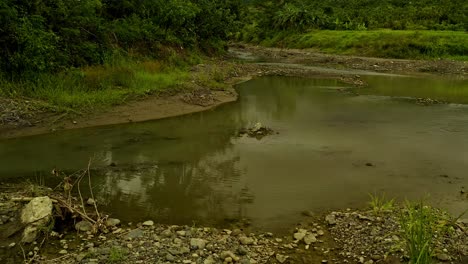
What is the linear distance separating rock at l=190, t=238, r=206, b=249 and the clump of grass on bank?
471 inches

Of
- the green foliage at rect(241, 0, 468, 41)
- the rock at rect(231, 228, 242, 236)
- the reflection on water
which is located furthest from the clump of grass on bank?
the green foliage at rect(241, 0, 468, 41)

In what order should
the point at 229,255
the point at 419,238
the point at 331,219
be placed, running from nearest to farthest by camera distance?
1. the point at 419,238
2. the point at 229,255
3. the point at 331,219

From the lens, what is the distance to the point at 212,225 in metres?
9.59

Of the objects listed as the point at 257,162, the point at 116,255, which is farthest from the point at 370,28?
the point at 116,255

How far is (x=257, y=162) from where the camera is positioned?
46.5 feet

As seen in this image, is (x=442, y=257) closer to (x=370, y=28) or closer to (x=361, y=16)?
(x=370, y=28)

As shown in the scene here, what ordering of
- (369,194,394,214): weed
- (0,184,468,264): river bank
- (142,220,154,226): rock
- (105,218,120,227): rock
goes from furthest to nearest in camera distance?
(369,194,394,214): weed
(142,220,154,226): rock
(105,218,120,227): rock
(0,184,468,264): river bank

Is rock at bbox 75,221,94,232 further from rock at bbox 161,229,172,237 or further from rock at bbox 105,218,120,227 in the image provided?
rock at bbox 161,229,172,237

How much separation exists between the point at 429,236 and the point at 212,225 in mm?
4481

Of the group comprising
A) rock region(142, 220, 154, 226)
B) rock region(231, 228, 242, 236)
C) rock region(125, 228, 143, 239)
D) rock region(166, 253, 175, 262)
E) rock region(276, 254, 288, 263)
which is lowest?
rock region(231, 228, 242, 236)

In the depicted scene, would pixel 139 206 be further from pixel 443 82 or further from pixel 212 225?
pixel 443 82

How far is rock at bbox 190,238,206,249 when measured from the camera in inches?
321

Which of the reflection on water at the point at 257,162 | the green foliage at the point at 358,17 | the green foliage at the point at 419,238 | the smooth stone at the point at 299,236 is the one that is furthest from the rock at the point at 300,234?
the green foliage at the point at 358,17

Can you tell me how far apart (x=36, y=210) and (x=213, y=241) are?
352 cm
